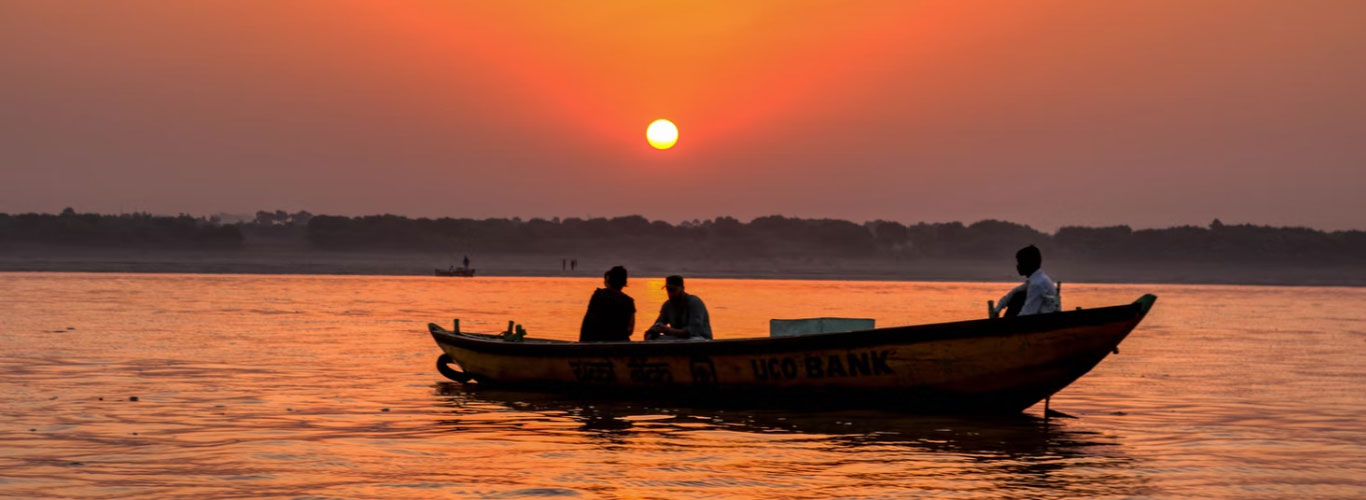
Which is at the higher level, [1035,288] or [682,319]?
[1035,288]

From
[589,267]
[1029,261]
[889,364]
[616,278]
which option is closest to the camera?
[1029,261]

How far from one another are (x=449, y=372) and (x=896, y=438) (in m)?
9.38

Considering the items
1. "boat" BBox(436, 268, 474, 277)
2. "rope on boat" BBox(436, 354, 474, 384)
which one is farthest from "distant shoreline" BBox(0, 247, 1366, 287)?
"rope on boat" BBox(436, 354, 474, 384)

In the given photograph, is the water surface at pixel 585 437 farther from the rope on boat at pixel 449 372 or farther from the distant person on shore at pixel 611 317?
the distant person on shore at pixel 611 317

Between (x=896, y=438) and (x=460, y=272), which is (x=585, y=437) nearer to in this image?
(x=896, y=438)

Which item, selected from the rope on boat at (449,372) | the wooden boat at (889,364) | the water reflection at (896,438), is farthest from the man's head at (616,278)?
the rope on boat at (449,372)

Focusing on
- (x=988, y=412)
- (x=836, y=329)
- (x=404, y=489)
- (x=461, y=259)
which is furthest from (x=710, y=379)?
(x=461, y=259)

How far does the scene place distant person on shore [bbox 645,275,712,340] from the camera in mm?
19172

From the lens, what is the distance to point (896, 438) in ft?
52.3

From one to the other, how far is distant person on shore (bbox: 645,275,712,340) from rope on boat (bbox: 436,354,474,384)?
4569mm

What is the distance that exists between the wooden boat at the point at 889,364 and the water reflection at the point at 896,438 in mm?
274

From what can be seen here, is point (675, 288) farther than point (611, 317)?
No

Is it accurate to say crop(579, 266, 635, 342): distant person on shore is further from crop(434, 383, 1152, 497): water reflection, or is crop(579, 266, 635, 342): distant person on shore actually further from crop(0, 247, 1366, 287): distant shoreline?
crop(0, 247, 1366, 287): distant shoreline

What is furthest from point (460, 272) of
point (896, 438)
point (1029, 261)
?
point (896, 438)
